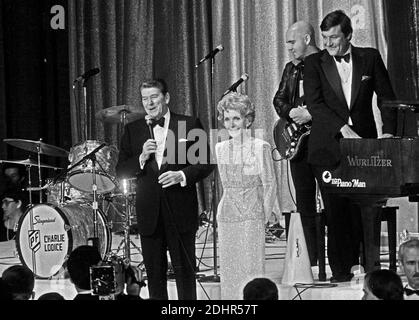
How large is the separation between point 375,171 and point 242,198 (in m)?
0.97

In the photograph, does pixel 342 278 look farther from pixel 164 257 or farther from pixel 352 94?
pixel 164 257

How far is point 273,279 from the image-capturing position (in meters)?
6.56

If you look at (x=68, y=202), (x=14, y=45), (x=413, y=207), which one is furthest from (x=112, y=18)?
(x=413, y=207)

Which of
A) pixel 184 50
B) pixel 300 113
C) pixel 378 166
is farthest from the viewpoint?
pixel 184 50

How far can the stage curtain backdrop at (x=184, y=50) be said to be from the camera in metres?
9.80

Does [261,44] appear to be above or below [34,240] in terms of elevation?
above

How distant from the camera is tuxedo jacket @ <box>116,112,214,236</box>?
214 inches

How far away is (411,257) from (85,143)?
433 centimetres

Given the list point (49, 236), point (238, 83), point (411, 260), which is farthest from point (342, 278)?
point (49, 236)

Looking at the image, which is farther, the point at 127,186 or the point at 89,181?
the point at 127,186

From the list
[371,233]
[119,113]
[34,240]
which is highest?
[119,113]

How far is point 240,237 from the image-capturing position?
5770 millimetres

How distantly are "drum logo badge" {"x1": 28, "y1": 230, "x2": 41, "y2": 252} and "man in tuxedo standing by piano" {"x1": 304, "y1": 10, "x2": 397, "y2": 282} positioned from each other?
8.60ft

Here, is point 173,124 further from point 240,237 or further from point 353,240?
point 353,240
